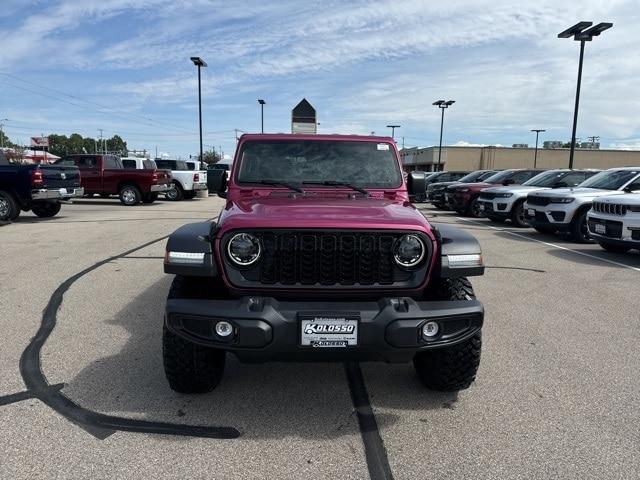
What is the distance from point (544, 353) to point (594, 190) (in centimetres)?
822

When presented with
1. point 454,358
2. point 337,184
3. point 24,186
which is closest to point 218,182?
point 337,184

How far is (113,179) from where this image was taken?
787 inches

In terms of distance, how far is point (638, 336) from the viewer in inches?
188

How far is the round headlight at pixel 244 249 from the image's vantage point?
10.2ft

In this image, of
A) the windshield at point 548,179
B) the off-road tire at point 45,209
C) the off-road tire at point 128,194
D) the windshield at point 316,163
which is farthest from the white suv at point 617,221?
the off-road tire at point 128,194

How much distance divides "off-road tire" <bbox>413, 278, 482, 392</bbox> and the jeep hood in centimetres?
43

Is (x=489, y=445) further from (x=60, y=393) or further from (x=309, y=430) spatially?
(x=60, y=393)

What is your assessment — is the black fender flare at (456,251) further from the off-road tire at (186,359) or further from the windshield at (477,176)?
the windshield at (477,176)

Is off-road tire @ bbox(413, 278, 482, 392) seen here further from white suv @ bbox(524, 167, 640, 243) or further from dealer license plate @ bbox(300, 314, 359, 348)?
white suv @ bbox(524, 167, 640, 243)

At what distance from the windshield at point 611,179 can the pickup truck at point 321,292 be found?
29.7ft

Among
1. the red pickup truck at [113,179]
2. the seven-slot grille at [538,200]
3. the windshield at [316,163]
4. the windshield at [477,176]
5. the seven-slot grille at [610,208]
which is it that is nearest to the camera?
the windshield at [316,163]

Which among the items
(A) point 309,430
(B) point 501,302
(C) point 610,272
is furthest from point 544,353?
(C) point 610,272

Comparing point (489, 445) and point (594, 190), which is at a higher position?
point (594, 190)

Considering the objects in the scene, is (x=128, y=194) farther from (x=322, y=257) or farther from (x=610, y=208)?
(x=322, y=257)
